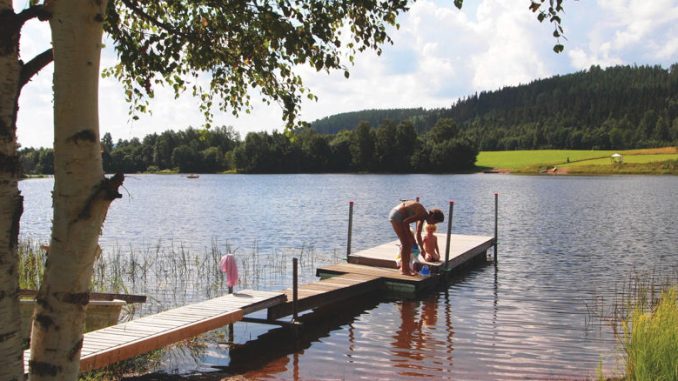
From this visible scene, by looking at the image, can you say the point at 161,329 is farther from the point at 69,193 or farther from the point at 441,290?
the point at 441,290

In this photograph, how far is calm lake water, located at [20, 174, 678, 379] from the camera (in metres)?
10.6

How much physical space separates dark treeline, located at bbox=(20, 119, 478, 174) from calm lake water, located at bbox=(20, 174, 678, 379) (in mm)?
70778

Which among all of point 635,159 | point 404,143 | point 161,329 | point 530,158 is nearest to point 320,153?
A: point 404,143

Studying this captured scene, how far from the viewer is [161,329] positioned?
29.9 ft

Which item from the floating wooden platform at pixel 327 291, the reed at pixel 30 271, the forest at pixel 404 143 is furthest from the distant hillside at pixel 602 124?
the reed at pixel 30 271

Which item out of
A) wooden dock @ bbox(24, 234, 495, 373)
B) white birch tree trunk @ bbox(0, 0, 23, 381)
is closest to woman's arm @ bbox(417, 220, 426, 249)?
wooden dock @ bbox(24, 234, 495, 373)

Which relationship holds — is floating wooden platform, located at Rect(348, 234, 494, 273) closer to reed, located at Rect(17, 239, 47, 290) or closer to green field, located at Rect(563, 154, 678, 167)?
reed, located at Rect(17, 239, 47, 290)

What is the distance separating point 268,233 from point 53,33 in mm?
29003

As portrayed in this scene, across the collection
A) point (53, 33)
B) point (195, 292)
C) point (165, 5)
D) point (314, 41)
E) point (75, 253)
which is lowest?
point (195, 292)

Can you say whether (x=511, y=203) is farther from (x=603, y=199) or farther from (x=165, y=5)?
(x=165, y=5)

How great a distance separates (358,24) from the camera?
5422mm

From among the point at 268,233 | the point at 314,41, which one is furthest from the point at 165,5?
the point at 268,233

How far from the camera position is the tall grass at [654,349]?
6949 mm

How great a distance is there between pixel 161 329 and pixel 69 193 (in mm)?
6931
